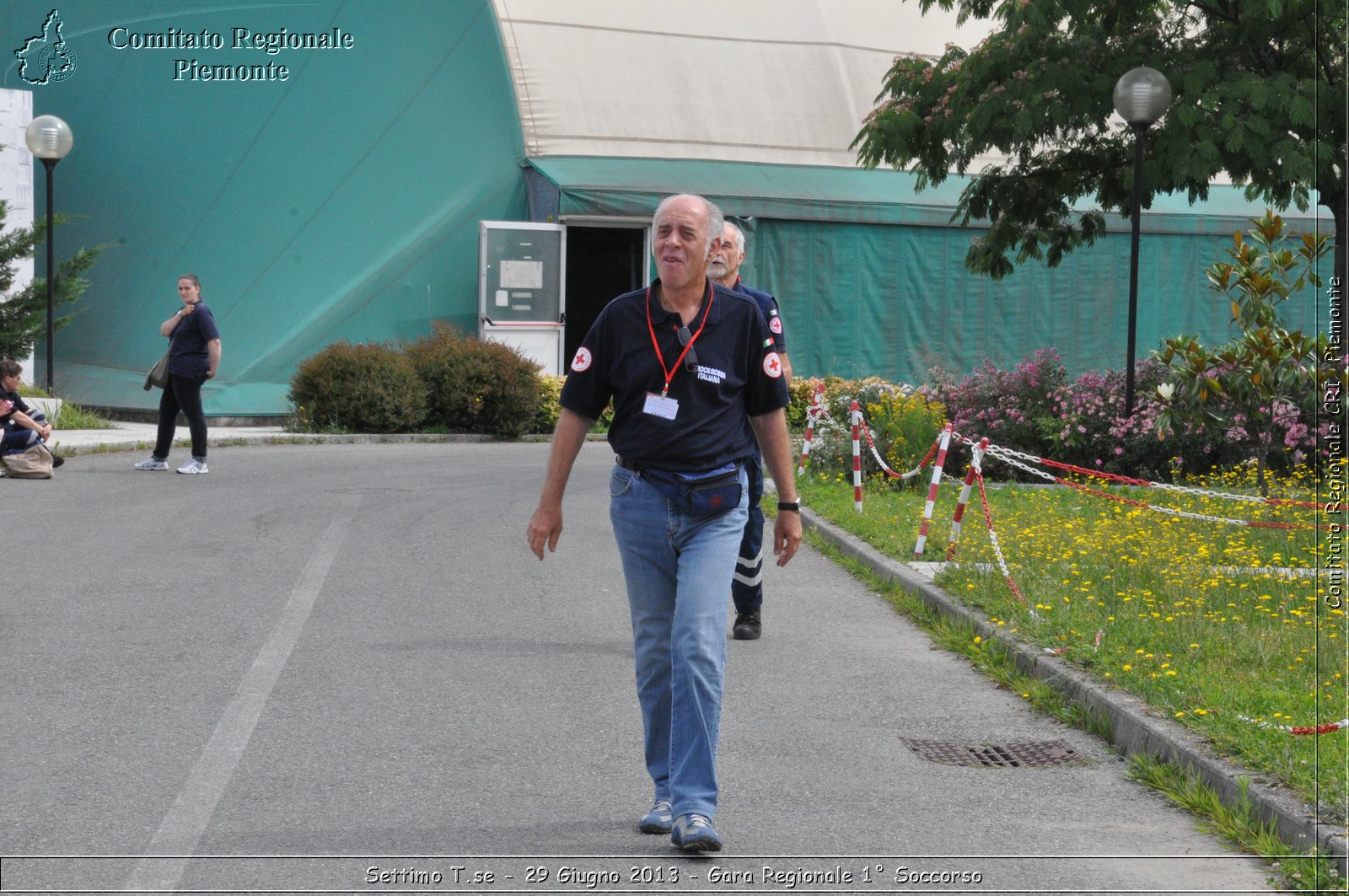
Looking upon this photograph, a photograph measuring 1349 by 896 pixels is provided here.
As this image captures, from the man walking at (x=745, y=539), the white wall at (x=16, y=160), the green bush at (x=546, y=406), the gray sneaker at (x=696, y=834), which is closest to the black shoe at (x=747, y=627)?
the man walking at (x=745, y=539)

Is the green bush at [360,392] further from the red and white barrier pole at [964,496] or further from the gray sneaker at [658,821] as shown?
the gray sneaker at [658,821]

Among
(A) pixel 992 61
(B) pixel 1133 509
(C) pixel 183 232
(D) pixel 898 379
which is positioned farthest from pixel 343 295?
(B) pixel 1133 509

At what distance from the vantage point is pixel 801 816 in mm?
5078

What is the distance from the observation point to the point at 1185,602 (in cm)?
804

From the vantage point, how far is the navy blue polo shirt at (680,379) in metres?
4.79

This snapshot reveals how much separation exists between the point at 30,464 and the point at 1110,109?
11052 millimetres

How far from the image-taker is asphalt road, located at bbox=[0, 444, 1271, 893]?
15.0 ft

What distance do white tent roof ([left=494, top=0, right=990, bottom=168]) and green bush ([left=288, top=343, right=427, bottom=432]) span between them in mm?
5721

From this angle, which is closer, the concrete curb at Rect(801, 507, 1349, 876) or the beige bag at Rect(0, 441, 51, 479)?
the concrete curb at Rect(801, 507, 1349, 876)

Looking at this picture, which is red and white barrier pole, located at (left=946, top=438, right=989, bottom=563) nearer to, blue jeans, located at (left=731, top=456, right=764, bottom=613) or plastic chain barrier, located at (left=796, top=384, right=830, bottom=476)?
blue jeans, located at (left=731, top=456, right=764, bottom=613)

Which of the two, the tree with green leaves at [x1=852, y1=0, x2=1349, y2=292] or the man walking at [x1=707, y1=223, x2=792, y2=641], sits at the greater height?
the tree with green leaves at [x1=852, y1=0, x2=1349, y2=292]

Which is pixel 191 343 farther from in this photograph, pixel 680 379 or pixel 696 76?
pixel 696 76

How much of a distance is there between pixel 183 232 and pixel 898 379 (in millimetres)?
11837

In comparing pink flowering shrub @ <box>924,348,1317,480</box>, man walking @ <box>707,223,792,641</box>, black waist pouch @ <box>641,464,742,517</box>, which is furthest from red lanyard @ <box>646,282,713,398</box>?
pink flowering shrub @ <box>924,348,1317,480</box>
